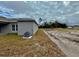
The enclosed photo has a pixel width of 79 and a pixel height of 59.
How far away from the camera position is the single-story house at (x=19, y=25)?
25.6 feet

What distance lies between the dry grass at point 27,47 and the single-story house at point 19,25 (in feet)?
0.57

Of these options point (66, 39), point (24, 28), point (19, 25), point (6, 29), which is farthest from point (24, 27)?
point (66, 39)

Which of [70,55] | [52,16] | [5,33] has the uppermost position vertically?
[52,16]

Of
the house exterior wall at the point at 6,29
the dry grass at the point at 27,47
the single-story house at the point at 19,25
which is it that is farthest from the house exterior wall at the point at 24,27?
the house exterior wall at the point at 6,29

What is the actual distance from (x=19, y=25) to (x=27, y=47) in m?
0.68

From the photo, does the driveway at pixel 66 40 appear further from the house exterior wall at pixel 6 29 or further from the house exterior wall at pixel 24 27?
the house exterior wall at pixel 6 29

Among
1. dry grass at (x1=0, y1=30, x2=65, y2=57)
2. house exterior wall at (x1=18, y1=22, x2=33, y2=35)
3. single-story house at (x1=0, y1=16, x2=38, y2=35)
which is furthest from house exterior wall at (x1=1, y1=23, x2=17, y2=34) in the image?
house exterior wall at (x1=18, y1=22, x2=33, y2=35)

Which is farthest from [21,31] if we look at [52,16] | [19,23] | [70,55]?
[70,55]

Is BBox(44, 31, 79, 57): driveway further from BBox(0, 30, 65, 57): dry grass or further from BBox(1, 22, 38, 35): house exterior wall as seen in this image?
BBox(1, 22, 38, 35): house exterior wall

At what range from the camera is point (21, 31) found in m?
7.79

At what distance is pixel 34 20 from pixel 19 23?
0.44 metres

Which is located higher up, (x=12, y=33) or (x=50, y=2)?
(x=50, y=2)

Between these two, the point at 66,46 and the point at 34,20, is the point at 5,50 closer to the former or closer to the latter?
the point at 34,20

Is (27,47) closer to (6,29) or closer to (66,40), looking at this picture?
(6,29)
